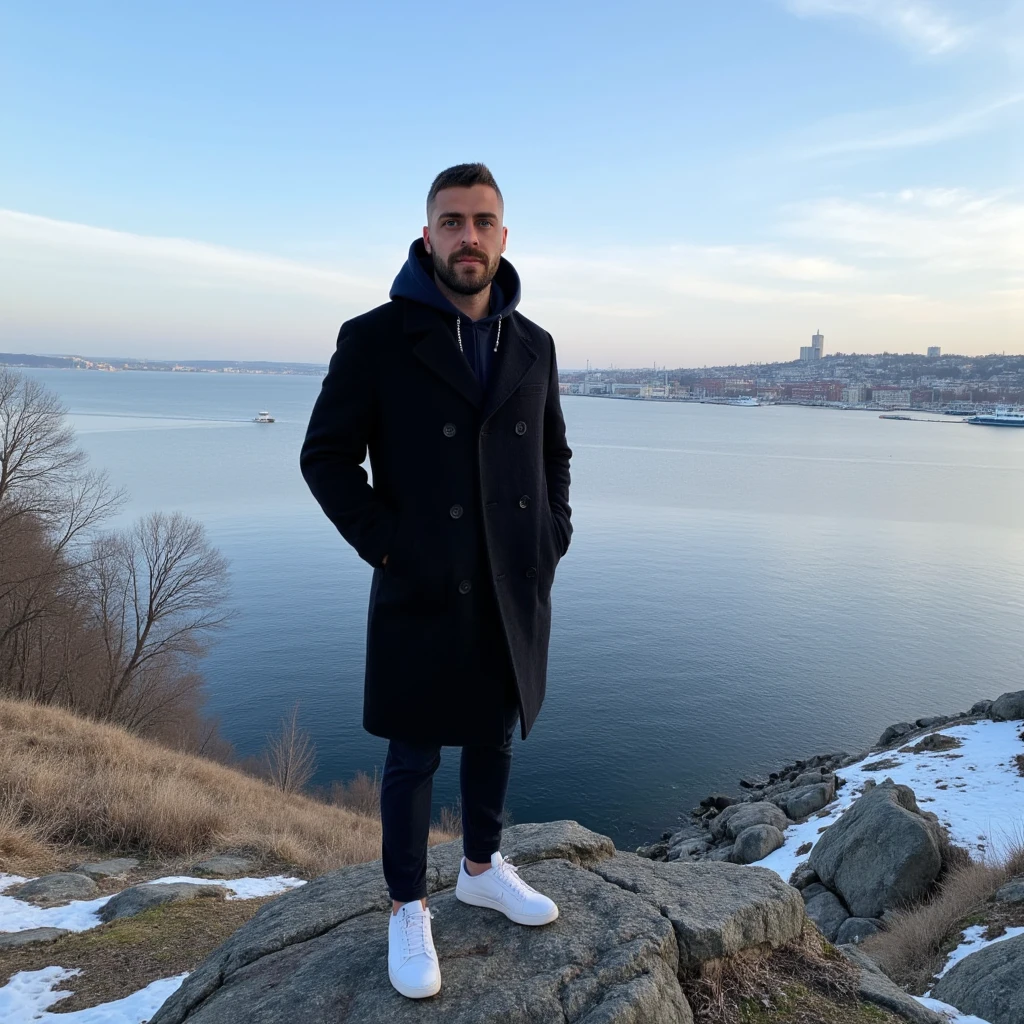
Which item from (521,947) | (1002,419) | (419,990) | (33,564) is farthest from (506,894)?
(1002,419)

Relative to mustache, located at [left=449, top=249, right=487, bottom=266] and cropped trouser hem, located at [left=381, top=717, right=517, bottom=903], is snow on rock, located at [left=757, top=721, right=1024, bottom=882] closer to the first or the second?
cropped trouser hem, located at [left=381, top=717, right=517, bottom=903]

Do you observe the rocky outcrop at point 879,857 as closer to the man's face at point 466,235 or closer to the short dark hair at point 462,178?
the man's face at point 466,235

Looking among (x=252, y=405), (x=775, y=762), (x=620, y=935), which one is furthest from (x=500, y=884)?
(x=252, y=405)

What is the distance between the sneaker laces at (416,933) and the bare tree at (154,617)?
22.2 meters

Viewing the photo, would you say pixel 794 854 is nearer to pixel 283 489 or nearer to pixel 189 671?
pixel 189 671

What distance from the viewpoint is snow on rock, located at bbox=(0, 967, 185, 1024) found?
11.1ft

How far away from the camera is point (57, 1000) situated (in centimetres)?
361

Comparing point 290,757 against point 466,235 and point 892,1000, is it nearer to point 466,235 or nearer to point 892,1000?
point 892,1000

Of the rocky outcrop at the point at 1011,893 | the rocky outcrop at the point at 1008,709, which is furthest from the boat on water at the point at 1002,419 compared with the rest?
the rocky outcrop at the point at 1011,893

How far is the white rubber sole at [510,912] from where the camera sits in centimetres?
294

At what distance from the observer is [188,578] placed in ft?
85.5

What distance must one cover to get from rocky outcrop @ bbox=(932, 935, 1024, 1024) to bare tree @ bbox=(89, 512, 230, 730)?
72.8 feet

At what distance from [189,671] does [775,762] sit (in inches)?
680

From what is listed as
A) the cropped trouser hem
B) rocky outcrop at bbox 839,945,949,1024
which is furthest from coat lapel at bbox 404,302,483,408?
rocky outcrop at bbox 839,945,949,1024
